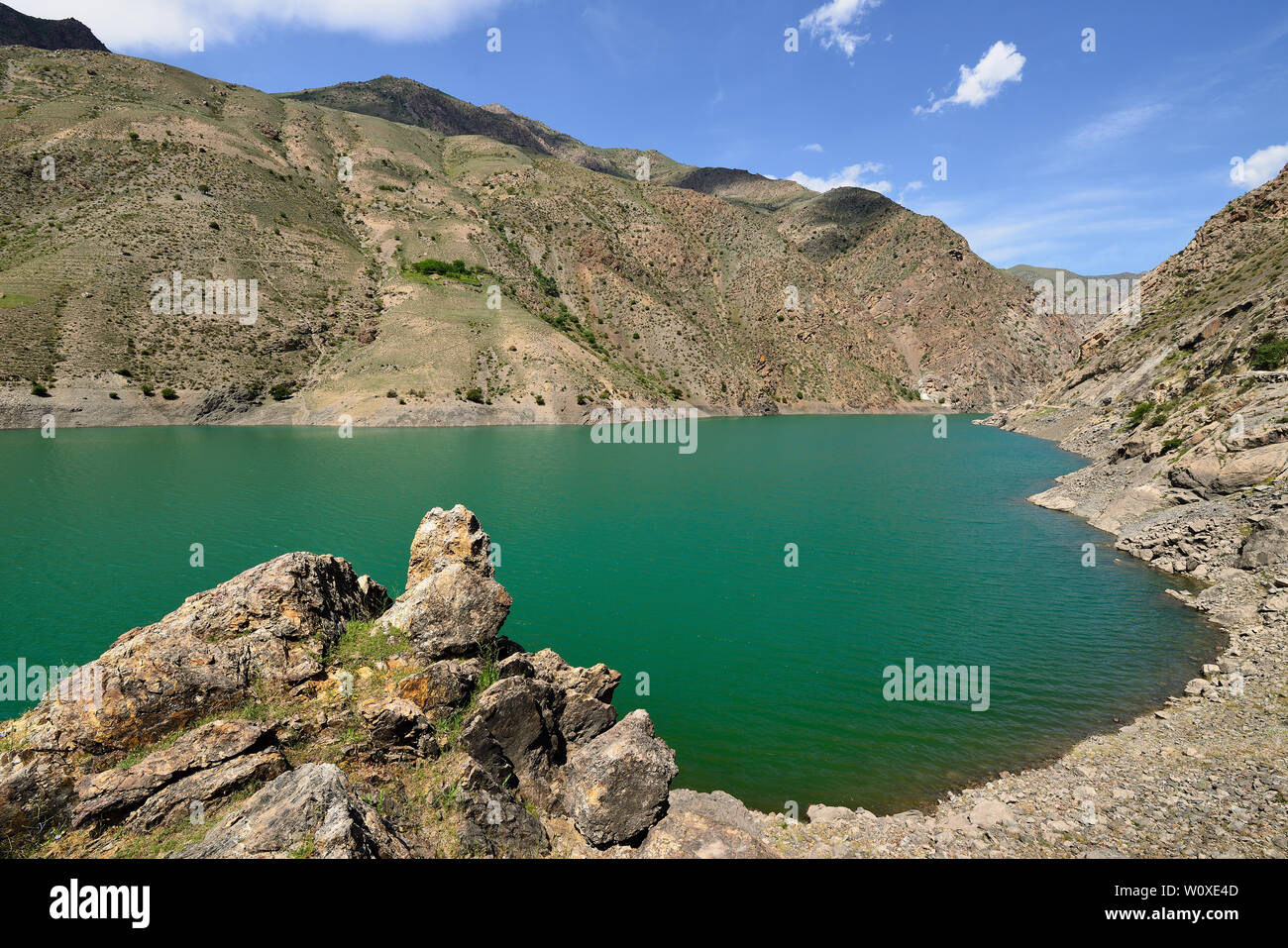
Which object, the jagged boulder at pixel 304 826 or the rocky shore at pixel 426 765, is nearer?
the jagged boulder at pixel 304 826

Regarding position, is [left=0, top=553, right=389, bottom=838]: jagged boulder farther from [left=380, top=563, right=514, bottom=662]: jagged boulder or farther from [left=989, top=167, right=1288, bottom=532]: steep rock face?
[left=989, top=167, right=1288, bottom=532]: steep rock face

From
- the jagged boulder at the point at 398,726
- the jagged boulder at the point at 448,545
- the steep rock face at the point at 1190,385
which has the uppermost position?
the steep rock face at the point at 1190,385

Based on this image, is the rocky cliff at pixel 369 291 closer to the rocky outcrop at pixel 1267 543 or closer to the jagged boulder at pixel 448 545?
the jagged boulder at pixel 448 545

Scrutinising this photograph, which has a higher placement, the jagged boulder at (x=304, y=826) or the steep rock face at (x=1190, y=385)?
the steep rock face at (x=1190, y=385)

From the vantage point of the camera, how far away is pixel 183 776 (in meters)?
8.70

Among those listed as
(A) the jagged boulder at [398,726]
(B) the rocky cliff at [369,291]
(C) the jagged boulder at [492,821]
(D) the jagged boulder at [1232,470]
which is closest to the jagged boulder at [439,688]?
(A) the jagged boulder at [398,726]

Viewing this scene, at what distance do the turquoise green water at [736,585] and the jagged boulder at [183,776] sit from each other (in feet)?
31.9

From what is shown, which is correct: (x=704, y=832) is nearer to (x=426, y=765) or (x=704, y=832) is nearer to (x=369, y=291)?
(x=426, y=765)

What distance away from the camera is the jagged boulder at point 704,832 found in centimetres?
1054

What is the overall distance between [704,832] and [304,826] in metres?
7.35

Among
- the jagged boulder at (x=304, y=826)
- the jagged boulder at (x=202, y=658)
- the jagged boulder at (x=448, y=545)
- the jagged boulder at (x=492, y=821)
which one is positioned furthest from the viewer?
the jagged boulder at (x=448, y=545)

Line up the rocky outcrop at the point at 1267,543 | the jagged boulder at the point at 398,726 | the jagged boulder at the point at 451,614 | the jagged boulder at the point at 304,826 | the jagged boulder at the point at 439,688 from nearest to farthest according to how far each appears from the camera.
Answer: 1. the jagged boulder at the point at 304,826
2. the jagged boulder at the point at 398,726
3. the jagged boulder at the point at 439,688
4. the jagged boulder at the point at 451,614
5. the rocky outcrop at the point at 1267,543

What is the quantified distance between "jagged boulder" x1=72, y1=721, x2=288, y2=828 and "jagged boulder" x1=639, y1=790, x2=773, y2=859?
7095 millimetres
